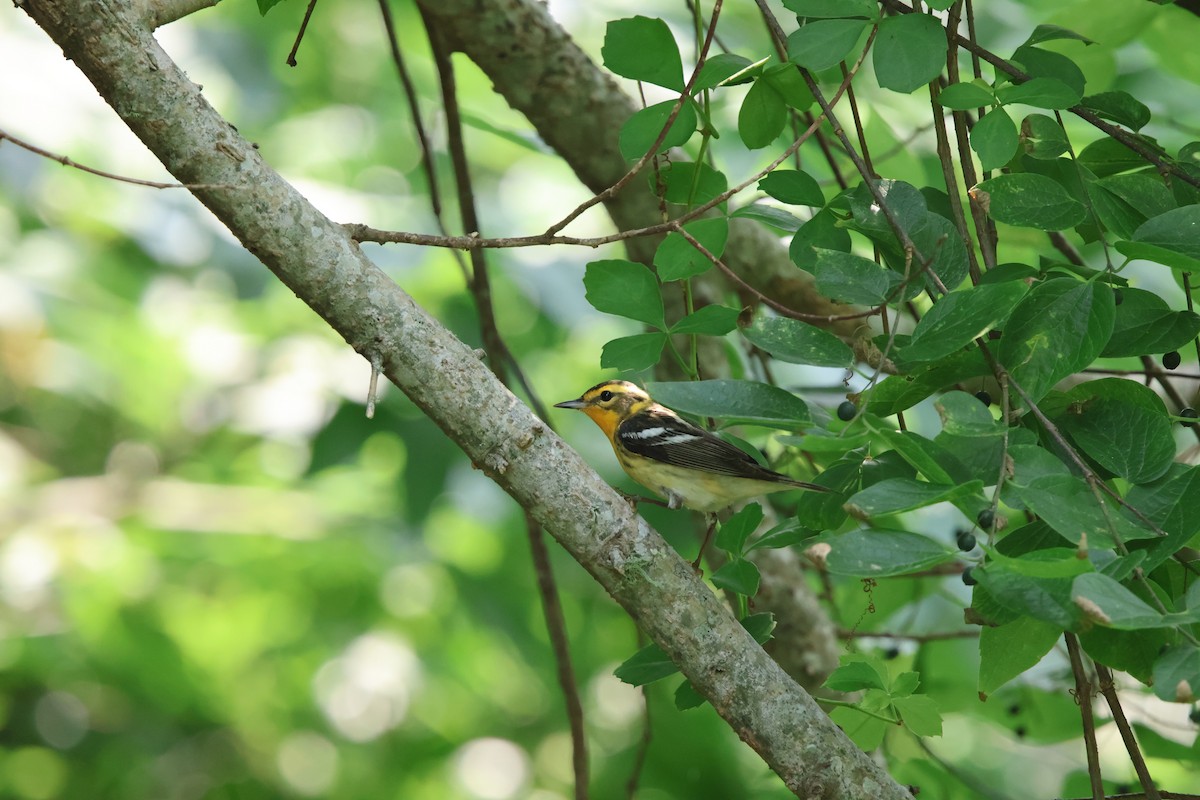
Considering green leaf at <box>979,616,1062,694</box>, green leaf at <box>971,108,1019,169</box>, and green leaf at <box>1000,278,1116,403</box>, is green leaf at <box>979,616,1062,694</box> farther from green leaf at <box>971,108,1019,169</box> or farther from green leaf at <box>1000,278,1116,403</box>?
green leaf at <box>971,108,1019,169</box>

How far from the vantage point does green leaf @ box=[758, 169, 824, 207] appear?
7.60 feet

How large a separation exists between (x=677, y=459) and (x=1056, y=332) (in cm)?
173

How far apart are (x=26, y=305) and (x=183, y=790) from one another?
9.25 ft

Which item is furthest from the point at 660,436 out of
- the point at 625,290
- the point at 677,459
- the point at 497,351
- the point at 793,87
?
the point at 793,87

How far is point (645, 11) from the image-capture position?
5.09m

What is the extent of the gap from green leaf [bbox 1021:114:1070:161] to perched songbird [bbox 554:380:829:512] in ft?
3.54

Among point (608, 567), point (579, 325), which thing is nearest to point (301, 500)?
point (579, 325)

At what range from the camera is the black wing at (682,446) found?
3.04 m

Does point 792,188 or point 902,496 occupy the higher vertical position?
point 792,188

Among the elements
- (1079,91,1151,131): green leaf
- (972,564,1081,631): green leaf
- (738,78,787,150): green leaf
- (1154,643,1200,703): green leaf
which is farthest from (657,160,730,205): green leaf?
(1154,643,1200,703): green leaf

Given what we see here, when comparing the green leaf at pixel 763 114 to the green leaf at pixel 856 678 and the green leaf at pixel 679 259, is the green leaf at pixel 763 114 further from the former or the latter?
the green leaf at pixel 856 678

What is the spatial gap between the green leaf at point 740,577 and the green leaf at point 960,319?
2.04ft

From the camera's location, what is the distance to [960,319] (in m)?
1.75

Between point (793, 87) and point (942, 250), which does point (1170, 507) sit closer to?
point (942, 250)
